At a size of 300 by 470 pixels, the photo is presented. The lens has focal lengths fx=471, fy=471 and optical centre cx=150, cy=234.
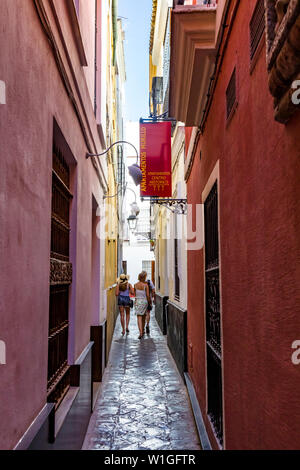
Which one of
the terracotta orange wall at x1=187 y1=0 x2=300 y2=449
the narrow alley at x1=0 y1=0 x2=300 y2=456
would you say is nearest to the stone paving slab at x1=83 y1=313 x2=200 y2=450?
the narrow alley at x1=0 y1=0 x2=300 y2=456

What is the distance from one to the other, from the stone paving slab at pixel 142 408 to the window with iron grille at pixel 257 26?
4.31m

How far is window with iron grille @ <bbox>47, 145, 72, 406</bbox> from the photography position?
4152 mm

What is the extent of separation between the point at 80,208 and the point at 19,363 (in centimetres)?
315

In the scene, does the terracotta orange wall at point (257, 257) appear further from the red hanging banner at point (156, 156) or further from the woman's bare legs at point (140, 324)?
the woman's bare legs at point (140, 324)

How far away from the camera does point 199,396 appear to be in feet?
20.5

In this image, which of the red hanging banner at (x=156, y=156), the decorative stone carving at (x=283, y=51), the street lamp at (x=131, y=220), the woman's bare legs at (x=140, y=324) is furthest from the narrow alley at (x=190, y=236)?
the street lamp at (x=131, y=220)

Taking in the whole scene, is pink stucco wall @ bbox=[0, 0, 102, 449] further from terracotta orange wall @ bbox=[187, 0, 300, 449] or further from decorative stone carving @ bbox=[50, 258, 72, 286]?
terracotta orange wall @ bbox=[187, 0, 300, 449]

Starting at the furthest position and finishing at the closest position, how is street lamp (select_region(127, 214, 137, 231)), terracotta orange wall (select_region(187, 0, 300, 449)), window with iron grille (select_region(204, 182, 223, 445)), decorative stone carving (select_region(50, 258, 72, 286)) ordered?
street lamp (select_region(127, 214, 137, 231))
window with iron grille (select_region(204, 182, 223, 445))
decorative stone carving (select_region(50, 258, 72, 286))
terracotta orange wall (select_region(187, 0, 300, 449))

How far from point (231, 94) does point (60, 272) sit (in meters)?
2.16

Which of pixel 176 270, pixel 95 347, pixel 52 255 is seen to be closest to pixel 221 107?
pixel 52 255

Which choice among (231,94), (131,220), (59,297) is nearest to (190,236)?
(59,297)

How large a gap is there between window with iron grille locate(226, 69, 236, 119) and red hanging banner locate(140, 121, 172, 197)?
6.19 m

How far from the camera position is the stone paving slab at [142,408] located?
5.50 metres

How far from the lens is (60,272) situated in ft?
14.3
